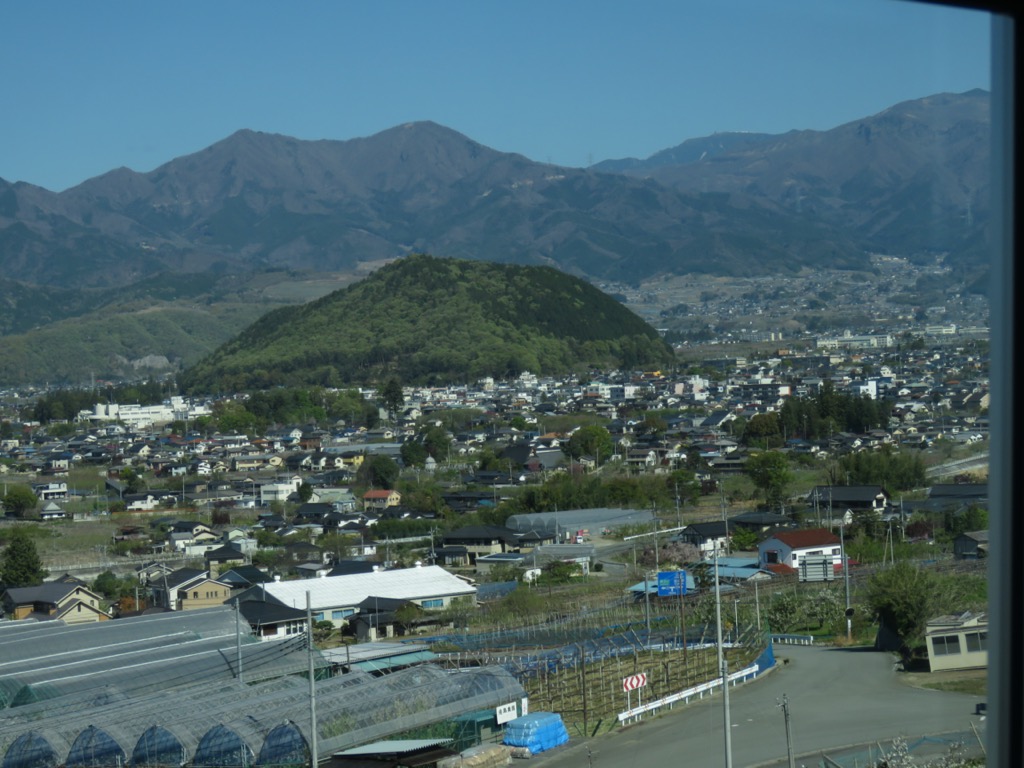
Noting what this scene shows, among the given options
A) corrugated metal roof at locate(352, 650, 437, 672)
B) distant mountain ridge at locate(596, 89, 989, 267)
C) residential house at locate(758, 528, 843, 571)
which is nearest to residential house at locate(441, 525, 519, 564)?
residential house at locate(758, 528, 843, 571)

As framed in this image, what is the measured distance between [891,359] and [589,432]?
10827 mm

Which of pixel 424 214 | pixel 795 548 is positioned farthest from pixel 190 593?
pixel 424 214

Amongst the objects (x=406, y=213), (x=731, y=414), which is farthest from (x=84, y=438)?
(x=406, y=213)

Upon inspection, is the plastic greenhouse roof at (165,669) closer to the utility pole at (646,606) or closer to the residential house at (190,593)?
the utility pole at (646,606)

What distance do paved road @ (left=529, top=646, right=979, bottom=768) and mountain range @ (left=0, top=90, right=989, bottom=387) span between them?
144ft

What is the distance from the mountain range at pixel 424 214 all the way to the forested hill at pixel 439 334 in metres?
16.1

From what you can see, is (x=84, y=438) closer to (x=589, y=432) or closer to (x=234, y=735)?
(x=589, y=432)

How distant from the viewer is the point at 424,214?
129m

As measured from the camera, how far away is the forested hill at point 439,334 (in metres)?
33.4

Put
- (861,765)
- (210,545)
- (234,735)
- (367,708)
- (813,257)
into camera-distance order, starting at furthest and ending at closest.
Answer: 1. (813,257)
2. (210,545)
3. (367,708)
4. (234,735)
5. (861,765)

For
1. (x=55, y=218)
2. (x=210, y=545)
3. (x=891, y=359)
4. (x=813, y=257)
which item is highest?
(x=55, y=218)

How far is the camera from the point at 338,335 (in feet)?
115

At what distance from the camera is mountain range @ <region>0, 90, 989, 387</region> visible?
247 feet

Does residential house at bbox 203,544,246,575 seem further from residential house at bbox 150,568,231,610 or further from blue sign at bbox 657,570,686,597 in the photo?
blue sign at bbox 657,570,686,597
